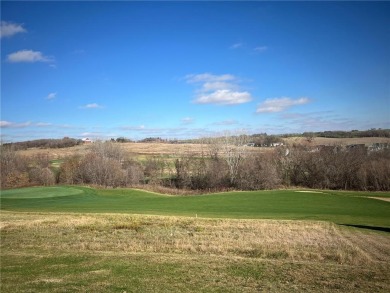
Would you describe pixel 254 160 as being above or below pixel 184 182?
above

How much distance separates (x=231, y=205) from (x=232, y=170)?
1399 inches

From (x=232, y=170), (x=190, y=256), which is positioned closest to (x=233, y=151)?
(x=232, y=170)

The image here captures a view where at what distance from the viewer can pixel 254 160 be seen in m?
69.8

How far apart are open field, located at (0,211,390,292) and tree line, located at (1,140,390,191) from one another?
4263 centimetres

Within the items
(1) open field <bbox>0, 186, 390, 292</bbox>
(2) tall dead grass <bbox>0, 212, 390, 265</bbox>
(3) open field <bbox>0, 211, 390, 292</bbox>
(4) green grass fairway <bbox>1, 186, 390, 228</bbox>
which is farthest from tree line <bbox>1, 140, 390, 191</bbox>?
(3) open field <bbox>0, 211, 390, 292</bbox>

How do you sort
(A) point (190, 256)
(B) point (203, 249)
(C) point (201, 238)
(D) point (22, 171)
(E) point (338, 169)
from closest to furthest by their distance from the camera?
(A) point (190, 256) → (B) point (203, 249) → (C) point (201, 238) → (E) point (338, 169) → (D) point (22, 171)

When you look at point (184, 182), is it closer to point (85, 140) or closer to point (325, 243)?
point (325, 243)

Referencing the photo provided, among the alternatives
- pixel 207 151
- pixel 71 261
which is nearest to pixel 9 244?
pixel 71 261

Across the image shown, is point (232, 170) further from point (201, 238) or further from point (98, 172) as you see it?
point (201, 238)

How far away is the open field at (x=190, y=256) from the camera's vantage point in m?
11.0

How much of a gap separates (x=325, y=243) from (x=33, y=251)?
14970mm

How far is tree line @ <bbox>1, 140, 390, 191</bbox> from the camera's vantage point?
210 ft

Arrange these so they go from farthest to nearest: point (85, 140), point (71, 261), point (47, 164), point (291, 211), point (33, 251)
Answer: point (85, 140) → point (47, 164) → point (291, 211) → point (33, 251) → point (71, 261)

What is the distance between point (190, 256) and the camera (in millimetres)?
15211
